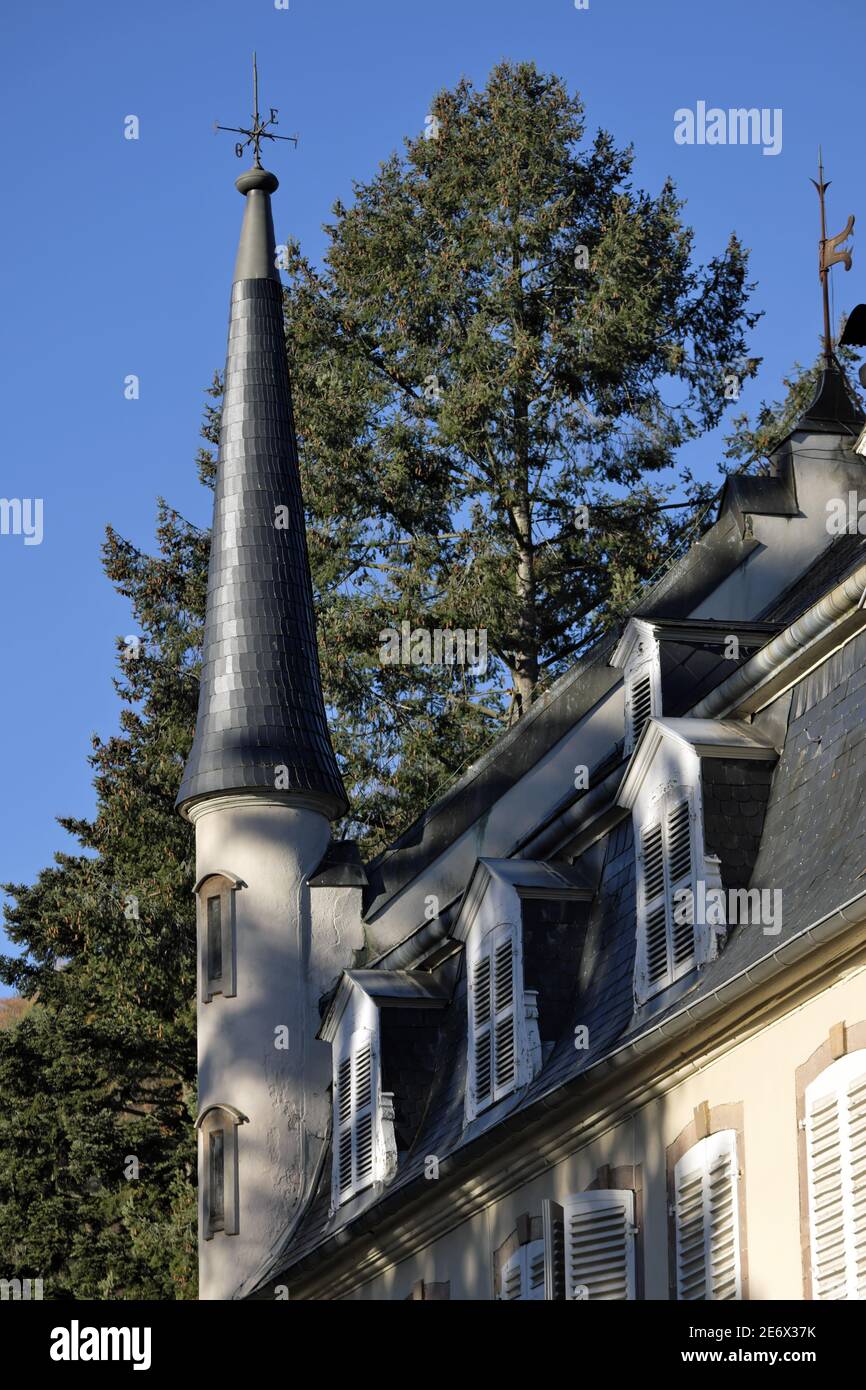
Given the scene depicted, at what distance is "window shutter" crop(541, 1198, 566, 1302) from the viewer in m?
16.7

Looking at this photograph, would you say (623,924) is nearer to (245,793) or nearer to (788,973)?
(788,973)

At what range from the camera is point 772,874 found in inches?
603

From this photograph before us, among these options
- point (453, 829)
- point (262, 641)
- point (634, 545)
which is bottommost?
point (453, 829)

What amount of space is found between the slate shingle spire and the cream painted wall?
9.39 meters

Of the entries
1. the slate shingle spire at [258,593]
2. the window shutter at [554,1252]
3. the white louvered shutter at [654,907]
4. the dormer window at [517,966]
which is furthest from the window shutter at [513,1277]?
the slate shingle spire at [258,593]

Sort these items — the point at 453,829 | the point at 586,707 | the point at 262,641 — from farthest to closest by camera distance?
the point at 262,641 → the point at 453,829 → the point at 586,707

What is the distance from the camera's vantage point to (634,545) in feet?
118

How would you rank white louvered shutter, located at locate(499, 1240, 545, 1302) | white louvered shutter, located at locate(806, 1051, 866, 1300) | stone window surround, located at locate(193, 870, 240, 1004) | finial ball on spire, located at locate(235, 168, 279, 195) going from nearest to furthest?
1. white louvered shutter, located at locate(806, 1051, 866, 1300)
2. white louvered shutter, located at locate(499, 1240, 545, 1302)
3. stone window surround, located at locate(193, 870, 240, 1004)
4. finial ball on spire, located at locate(235, 168, 279, 195)

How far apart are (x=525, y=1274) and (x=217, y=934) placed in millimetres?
9216

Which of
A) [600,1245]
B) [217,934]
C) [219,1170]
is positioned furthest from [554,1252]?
[217,934]

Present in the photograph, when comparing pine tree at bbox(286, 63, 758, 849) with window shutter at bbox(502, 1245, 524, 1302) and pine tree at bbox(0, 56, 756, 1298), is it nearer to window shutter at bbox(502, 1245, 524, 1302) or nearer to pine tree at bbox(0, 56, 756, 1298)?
pine tree at bbox(0, 56, 756, 1298)

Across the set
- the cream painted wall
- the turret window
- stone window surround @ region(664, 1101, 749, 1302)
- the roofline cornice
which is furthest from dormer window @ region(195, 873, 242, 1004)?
stone window surround @ region(664, 1101, 749, 1302)
